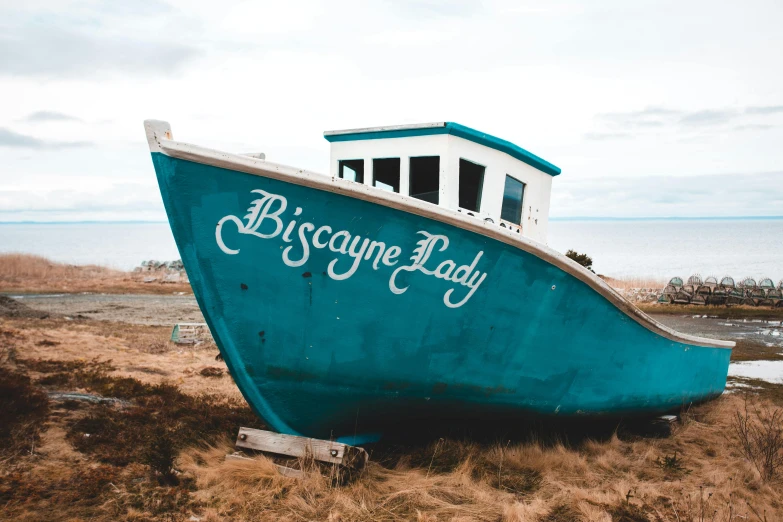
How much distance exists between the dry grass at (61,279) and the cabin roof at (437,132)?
69.0 feet

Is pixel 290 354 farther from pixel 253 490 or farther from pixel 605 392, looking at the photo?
pixel 605 392

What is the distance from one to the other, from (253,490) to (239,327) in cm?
113

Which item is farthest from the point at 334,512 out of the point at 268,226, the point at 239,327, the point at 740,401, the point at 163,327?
the point at 163,327

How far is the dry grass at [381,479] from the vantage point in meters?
3.60

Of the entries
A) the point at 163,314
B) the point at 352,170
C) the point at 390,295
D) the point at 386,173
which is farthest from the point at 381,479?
the point at 163,314

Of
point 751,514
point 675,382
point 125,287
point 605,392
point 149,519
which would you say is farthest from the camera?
point 125,287

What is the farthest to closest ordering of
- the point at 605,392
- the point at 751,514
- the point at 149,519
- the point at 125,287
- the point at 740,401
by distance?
the point at 125,287 → the point at 740,401 → the point at 605,392 → the point at 751,514 → the point at 149,519

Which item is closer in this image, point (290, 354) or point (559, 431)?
point (290, 354)

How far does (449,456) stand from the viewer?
460cm

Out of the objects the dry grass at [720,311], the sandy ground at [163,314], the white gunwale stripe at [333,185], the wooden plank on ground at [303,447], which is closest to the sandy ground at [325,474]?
the wooden plank on ground at [303,447]

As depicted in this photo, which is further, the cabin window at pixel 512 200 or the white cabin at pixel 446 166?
the cabin window at pixel 512 200

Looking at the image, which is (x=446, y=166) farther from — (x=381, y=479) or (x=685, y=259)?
(x=685, y=259)

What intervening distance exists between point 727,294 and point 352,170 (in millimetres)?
18770

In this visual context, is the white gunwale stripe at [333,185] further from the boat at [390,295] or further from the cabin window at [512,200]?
the cabin window at [512,200]
